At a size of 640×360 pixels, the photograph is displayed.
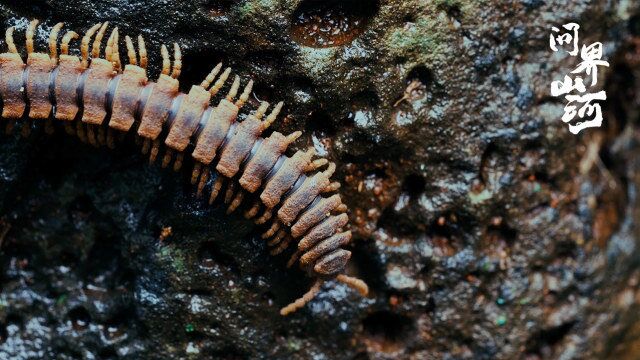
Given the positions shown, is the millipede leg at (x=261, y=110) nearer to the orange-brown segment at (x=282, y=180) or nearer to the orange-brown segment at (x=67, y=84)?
the orange-brown segment at (x=282, y=180)

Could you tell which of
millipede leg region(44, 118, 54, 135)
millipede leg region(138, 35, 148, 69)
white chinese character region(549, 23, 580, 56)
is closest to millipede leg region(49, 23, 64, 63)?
millipede leg region(44, 118, 54, 135)

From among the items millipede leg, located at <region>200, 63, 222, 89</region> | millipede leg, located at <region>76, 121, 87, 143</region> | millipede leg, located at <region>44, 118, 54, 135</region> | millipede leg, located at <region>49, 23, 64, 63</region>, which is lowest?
millipede leg, located at <region>44, 118, 54, 135</region>

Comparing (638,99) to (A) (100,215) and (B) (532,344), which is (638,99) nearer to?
(B) (532,344)

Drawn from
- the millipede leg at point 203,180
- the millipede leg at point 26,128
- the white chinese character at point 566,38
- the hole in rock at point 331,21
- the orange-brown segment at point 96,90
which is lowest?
the millipede leg at point 26,128

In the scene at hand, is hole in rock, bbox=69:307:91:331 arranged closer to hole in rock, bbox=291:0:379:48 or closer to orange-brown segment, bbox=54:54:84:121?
orange-brown segment, bbox=54:54:84:121

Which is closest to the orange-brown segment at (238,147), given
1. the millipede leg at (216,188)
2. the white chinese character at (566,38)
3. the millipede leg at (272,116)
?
the millipede leg at (272,116)
